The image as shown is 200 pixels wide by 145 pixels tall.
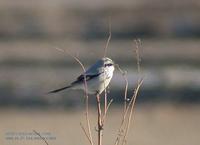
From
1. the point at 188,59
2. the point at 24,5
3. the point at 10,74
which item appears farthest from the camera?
the point at 24,5

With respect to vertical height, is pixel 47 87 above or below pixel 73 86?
below

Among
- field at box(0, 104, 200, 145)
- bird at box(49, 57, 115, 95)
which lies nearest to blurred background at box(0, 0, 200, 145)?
field at box(0, 104, 200, 145)

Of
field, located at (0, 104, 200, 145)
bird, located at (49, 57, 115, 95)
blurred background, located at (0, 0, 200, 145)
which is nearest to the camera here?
bird, located at (49, 57, 115, 95)

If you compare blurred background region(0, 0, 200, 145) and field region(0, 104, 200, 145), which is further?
blurred background region(0, 0, 200, 145)

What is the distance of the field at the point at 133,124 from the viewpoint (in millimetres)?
12156

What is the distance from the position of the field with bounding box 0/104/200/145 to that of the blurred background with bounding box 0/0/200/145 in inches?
0.5

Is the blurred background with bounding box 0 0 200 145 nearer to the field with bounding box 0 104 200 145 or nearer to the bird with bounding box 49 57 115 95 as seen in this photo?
the field with bounding box 0 104 200 145

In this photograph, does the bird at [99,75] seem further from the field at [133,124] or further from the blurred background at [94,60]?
the field at [133,124]

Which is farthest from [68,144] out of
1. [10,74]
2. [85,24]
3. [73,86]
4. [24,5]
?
[24,5]

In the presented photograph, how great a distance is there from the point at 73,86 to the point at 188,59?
38.6 feet

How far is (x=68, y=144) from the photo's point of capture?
38.7 ft

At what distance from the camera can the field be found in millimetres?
12156

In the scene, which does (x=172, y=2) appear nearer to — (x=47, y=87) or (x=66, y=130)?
(x=47, y=87)

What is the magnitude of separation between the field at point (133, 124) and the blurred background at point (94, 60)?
0.04 ft
